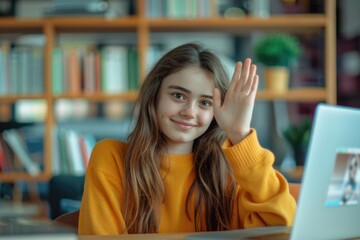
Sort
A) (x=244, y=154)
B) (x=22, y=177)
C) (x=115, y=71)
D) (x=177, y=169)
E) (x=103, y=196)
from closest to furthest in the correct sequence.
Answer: (x=244, y=154) → (x=103, y=196) → (x=177, y=169) → (x=22, y=177) → (x=115, y=71)

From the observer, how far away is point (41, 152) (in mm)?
3719

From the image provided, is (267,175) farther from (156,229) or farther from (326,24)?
(326,24)

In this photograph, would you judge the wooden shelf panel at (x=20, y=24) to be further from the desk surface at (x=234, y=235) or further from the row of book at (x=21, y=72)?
the desk surface at (x=234, y=235)

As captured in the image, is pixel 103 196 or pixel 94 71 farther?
pixel 94 71

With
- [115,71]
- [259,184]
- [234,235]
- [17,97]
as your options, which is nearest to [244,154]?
[259,184]

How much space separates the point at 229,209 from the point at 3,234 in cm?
81

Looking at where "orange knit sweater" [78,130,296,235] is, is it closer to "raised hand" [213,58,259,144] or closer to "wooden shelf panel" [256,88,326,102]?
"raised hand" [213,58,259,144]

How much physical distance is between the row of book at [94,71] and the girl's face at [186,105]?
6.26 feet

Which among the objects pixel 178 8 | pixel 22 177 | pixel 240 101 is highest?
pixel 178 8

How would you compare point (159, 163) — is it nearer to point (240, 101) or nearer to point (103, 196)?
point (103, 196)

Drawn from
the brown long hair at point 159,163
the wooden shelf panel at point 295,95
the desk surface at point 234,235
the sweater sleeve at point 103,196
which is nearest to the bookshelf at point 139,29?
the wooden shelf panel at point 295,95

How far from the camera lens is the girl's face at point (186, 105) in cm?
169

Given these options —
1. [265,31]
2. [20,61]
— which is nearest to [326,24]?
[265,31]

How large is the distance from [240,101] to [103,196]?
A: 0.40m
